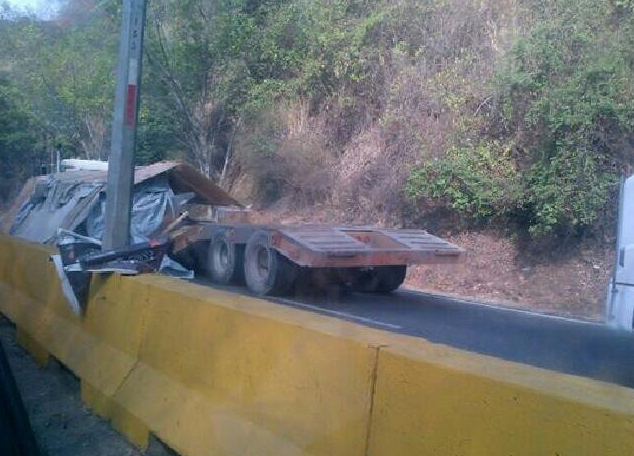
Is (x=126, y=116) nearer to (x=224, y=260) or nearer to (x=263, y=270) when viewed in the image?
(x=263, y=270)

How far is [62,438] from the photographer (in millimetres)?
6656

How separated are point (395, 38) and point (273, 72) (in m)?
4.70

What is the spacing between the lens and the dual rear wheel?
1319 centimetres

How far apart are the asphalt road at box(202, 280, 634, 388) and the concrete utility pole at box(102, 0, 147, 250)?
3351 mm

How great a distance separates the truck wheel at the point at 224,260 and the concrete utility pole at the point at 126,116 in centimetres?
420

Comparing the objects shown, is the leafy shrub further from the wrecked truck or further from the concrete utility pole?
the concrete utility pole

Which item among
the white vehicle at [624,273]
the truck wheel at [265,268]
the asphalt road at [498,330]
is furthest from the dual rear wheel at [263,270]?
the white vehicle at [624,273]

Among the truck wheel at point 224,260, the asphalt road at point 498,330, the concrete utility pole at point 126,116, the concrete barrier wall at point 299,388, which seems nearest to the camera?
the concrete barrier wall at point 299,388

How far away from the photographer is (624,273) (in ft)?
28.8

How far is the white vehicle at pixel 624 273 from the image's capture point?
866cm

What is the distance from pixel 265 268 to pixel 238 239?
93 centimetres

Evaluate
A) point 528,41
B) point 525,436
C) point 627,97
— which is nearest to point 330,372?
point 525,436

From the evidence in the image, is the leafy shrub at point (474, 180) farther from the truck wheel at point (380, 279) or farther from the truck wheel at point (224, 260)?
the truck wheel at point (224, 260)

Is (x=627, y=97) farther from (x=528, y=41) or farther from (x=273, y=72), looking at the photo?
(x=273, y=72)
